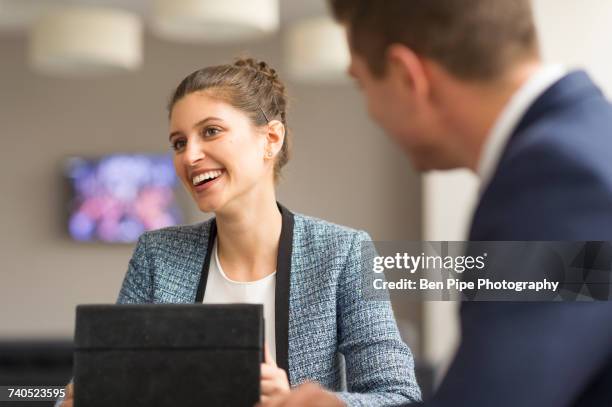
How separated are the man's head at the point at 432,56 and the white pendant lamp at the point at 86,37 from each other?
→ 3469 mm

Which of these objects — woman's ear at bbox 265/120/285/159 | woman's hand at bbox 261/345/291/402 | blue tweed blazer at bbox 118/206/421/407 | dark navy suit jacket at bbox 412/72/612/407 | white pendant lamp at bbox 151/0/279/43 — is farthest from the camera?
white pendant lamp at bbox 151/0/279/43

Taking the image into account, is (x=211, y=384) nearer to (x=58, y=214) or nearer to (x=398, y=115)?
(x=398, y=115)

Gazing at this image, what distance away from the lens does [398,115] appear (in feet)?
2.90

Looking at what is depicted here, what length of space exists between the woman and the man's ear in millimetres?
798

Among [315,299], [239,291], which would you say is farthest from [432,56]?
[239,291]

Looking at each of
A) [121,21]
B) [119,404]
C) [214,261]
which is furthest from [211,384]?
[121,21]

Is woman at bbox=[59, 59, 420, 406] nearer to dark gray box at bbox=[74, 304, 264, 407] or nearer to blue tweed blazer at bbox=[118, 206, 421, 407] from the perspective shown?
blue tweed blazer at bbox=[118, 206, 421, 407]

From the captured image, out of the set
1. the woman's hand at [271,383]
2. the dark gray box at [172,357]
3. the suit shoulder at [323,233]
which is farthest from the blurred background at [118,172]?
the dark gray box at [172,357]

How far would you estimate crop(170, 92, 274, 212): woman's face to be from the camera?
170 cm

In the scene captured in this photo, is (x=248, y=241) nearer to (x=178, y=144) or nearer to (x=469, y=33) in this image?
(x=178, y=144)

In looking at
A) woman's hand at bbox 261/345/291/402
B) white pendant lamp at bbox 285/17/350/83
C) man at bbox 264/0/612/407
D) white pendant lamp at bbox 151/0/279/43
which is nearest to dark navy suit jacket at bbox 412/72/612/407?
man at bbox 264/0/612/407

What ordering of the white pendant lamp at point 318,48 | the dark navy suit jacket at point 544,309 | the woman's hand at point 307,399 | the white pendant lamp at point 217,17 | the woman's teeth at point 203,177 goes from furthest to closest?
the white pendant lamp at point 318,48 → the white pendant lamp at point 217,17 → the woman's teeth at point 203,177 → the woman's hand at point 307,399 → the dark navy suit jacket at point 544,309

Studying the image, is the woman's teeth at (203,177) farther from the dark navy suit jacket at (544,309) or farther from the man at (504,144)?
the dark navy suit jacket at (544,309)

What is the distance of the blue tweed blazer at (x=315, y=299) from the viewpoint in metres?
1.57
